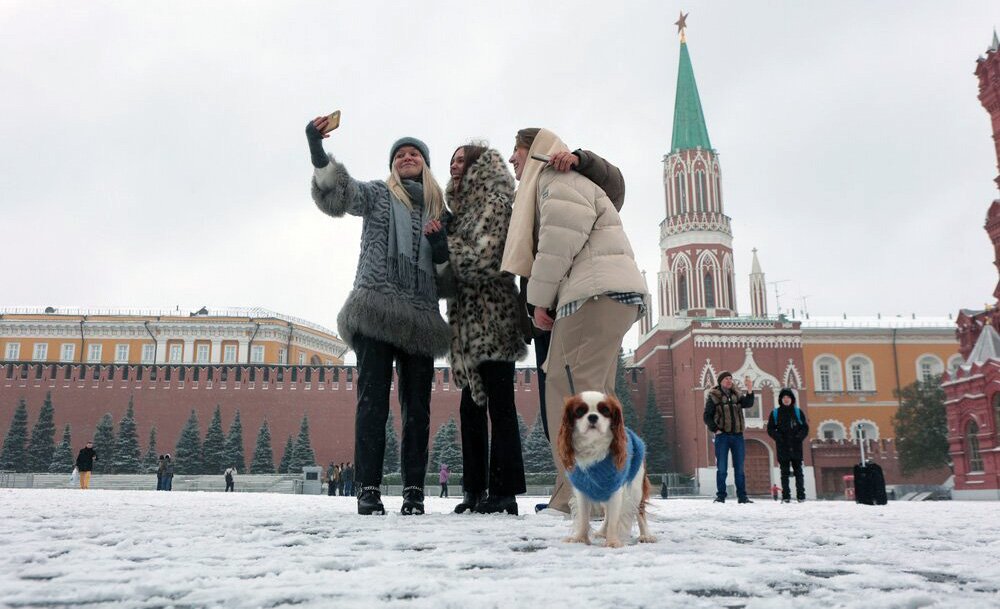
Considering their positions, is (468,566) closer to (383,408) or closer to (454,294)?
(383,408)

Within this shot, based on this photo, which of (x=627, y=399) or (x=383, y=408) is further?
(x=627, y=399)

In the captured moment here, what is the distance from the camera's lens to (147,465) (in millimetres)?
33281

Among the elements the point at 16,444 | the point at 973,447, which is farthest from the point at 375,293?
the point at 16,444

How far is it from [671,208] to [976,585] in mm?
40050

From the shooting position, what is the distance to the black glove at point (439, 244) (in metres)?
4.20

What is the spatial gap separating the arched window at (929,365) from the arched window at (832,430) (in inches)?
225

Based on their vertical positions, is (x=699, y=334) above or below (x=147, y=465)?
above

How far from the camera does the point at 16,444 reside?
33906mm

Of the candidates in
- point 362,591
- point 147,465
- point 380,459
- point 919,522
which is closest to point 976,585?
point 362,591

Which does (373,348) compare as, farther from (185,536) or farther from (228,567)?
(228,567)

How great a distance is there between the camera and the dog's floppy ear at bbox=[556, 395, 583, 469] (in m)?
2.77

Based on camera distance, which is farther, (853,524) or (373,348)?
(373,348)

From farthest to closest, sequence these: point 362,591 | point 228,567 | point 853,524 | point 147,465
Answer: point 147,465, point 853,524, point 228,567, point 362,591

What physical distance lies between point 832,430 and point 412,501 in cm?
4127
